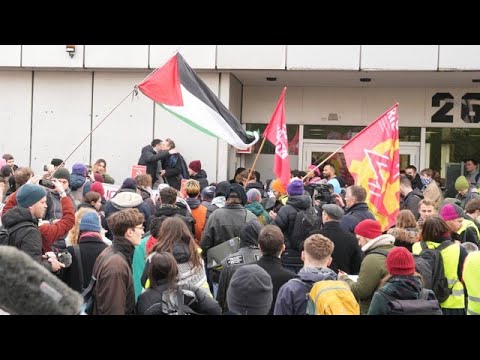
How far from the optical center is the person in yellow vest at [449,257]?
22.3ft

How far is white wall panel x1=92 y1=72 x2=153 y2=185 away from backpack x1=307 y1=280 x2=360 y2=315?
1236cm

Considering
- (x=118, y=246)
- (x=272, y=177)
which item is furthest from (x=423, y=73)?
(x=118, y=246)

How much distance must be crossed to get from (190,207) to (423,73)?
8.77m

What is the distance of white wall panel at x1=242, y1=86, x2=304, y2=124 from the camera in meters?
18.6

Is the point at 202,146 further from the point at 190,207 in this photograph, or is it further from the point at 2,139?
the point at 190,207

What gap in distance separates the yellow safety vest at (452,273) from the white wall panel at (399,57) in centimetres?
939

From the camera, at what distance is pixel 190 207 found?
9203mm

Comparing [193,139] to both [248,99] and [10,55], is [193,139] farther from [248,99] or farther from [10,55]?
[10,55]

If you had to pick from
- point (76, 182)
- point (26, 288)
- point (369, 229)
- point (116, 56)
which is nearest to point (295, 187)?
point (369, 229)

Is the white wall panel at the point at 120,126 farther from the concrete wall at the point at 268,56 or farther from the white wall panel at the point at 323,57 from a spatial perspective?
the white wall panel at the point at 323,57

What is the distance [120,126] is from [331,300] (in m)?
12.8

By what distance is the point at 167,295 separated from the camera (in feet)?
16.1

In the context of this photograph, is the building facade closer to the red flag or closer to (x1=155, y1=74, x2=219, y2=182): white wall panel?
(x1=155, y1=74, x2=219, y2=182): white wall panel

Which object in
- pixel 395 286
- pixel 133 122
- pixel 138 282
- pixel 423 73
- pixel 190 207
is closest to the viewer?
pixel 395 286
